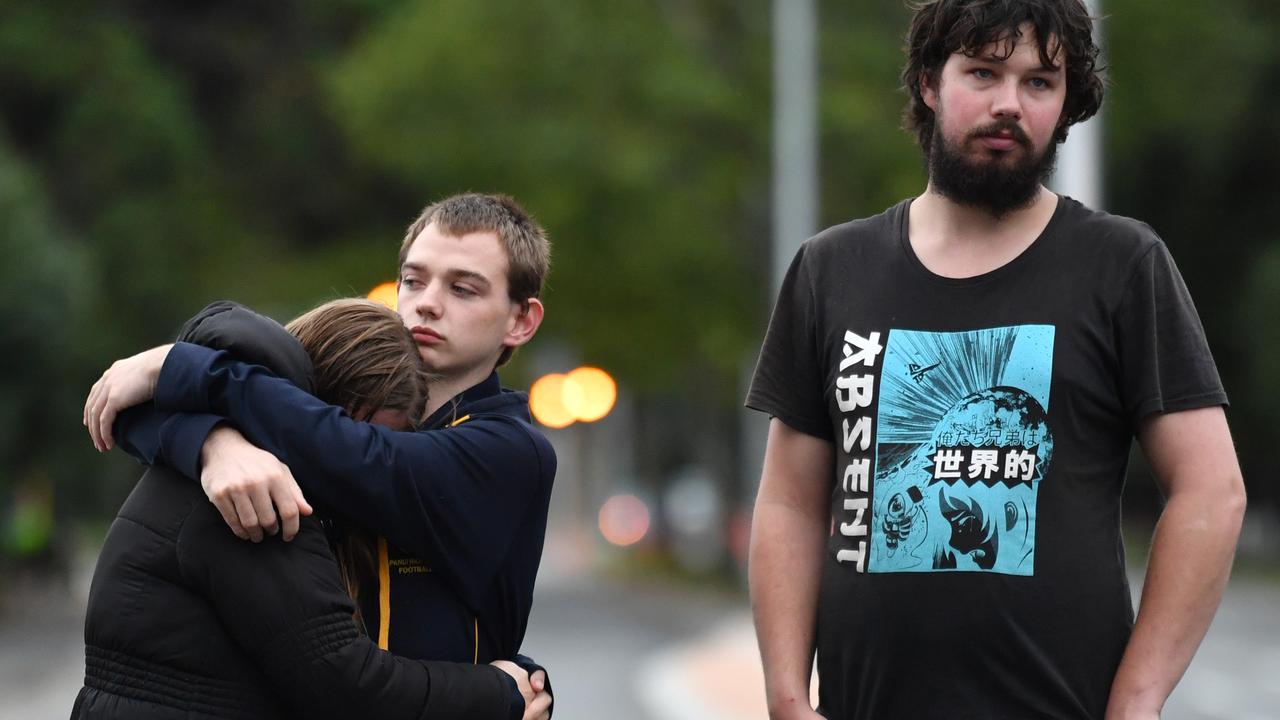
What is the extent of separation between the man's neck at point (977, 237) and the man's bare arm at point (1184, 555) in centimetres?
38

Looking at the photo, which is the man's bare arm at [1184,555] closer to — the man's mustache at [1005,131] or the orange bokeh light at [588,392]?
the man's mustache at [1005,131]

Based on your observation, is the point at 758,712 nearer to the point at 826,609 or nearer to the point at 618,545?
the point at 826,609

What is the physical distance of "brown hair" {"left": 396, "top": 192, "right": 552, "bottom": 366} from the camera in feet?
11.3

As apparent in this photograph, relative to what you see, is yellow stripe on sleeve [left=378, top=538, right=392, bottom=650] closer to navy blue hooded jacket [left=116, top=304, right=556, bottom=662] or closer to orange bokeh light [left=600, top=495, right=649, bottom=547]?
navy blue hooded jacket [left=116, top=304, right=556, bottom=662]

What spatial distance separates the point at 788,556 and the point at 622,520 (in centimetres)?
5829

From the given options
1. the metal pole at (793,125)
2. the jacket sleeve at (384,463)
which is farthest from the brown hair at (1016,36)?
the metal pole at (793,125)

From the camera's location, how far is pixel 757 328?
28.3 metres

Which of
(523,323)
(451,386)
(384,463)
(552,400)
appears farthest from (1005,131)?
(552,400)

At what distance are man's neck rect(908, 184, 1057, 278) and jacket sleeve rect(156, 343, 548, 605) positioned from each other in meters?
0.79

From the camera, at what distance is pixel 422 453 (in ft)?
10.1

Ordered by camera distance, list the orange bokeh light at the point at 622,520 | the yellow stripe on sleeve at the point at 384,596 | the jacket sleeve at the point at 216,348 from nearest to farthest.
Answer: the jacket sleeve at the point at 216,348 < the yellow stripe on sleeve at the point at 384,596 < the orange bokeh light at the point at 622,520

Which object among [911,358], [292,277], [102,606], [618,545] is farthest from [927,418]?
[618,545]

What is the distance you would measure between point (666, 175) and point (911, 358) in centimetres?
2375

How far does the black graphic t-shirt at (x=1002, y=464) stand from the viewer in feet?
10.1
